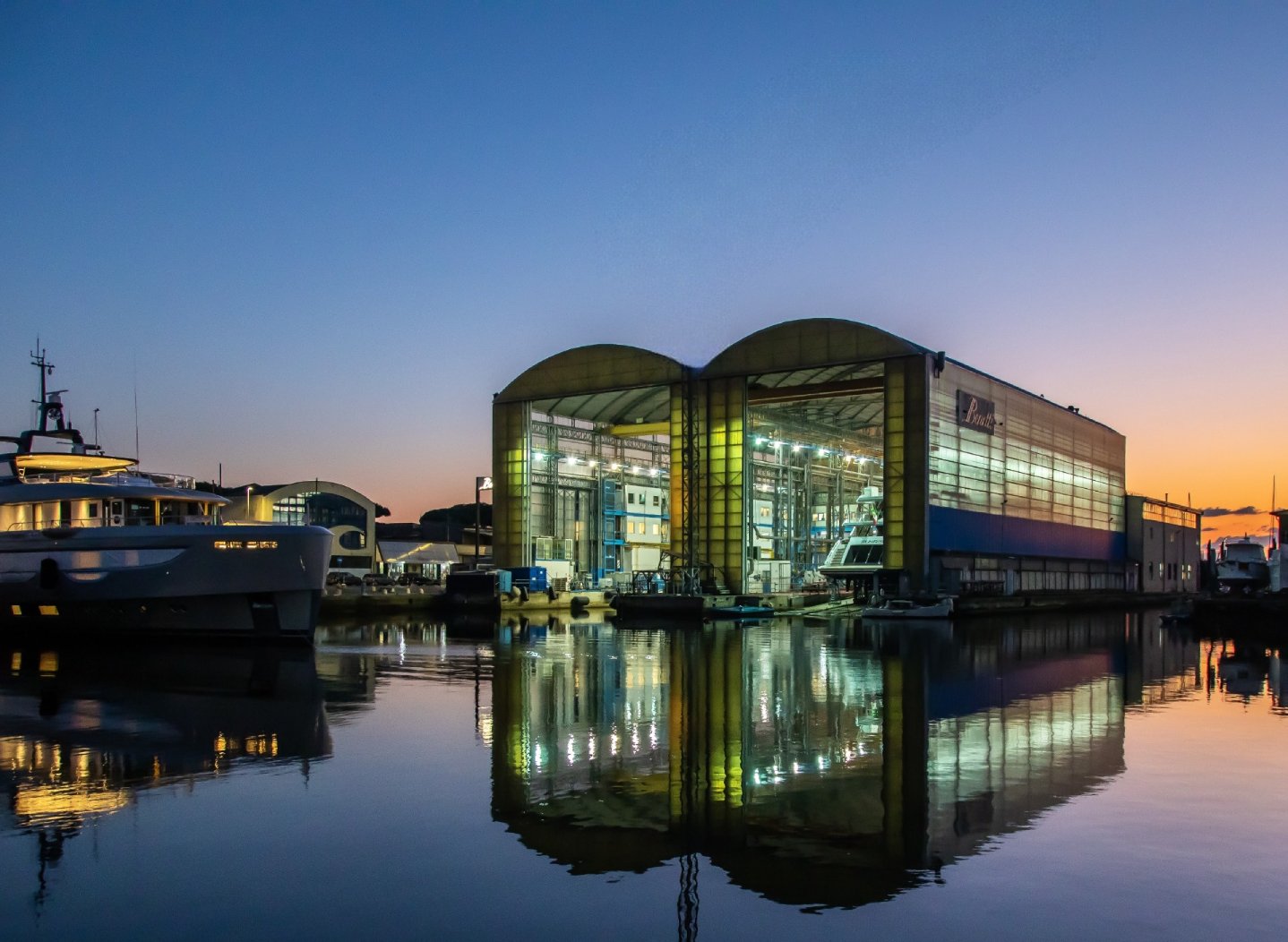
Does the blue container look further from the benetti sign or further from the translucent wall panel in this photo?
the benetti sign

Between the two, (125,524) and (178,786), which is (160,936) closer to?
(178,786)

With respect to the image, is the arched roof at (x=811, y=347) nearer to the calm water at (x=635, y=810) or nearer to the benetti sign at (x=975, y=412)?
the benetti sign at (x=975, y=412)

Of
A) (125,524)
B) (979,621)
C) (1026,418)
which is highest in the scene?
(1026,418)

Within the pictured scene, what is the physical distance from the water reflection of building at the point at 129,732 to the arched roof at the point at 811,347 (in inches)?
1491

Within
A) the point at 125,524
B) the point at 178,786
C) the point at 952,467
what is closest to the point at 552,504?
the point at 952,467

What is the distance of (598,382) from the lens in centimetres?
6494

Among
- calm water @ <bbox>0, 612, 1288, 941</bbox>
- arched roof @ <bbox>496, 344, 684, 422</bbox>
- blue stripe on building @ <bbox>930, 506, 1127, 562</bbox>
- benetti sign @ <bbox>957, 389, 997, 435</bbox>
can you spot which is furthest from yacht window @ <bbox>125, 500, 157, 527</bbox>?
benetti sign @ <bbox>957, 389, 997, 435</bbox>

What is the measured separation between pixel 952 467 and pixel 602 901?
54.1m

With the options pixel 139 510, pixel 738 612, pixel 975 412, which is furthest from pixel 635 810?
pixel 975 412

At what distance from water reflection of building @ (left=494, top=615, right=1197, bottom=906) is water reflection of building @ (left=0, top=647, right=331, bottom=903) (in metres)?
3.34

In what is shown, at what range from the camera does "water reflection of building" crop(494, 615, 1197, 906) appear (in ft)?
30.4

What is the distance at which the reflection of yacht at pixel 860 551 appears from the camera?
63.1 metres

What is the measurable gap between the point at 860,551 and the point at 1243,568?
20.3m

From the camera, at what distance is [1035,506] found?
236 ft
